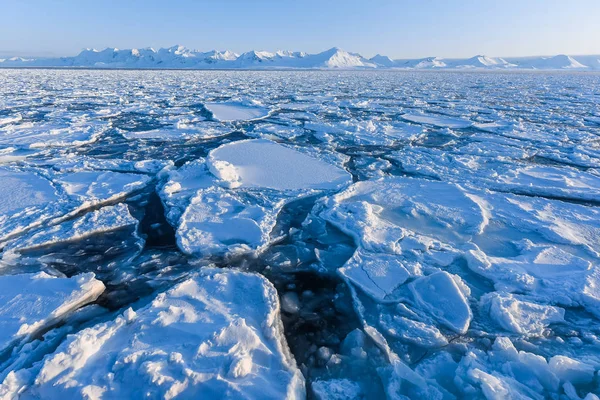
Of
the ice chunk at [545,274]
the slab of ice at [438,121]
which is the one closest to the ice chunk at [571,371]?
the ice chunk at [545,274]

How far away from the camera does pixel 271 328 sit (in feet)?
7.90

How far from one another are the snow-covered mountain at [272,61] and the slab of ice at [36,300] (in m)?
107

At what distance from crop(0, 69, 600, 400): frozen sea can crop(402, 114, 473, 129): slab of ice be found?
2995 mm

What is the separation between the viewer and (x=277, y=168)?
5.76m

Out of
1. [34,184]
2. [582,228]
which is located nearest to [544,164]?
[582,228]

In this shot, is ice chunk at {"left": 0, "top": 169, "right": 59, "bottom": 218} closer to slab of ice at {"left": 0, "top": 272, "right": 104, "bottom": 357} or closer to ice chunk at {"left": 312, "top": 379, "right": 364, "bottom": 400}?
slab of ice at {"left": 0, "top": 272, "right": 104, "bottom": 357}

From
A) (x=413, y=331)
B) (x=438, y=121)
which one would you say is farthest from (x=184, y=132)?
(x=413, y=331)

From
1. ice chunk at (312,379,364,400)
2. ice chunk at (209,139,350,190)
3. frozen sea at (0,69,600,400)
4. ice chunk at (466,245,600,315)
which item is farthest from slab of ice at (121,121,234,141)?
ice chunk at (312,379,364,400)

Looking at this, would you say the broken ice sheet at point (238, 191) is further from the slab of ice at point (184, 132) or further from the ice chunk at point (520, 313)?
the ice chunk at point (520, 313)

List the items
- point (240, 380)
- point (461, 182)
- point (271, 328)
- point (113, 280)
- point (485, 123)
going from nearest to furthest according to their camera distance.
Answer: point (240, 380) → point (271, 328) → point (113, 280) → point (461, 182) → point (485, 123)

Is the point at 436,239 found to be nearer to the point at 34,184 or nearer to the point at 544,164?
the point at 544,164

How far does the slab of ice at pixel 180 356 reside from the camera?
1.90m

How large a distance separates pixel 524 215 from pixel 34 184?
6657mm

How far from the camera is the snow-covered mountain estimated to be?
107m
